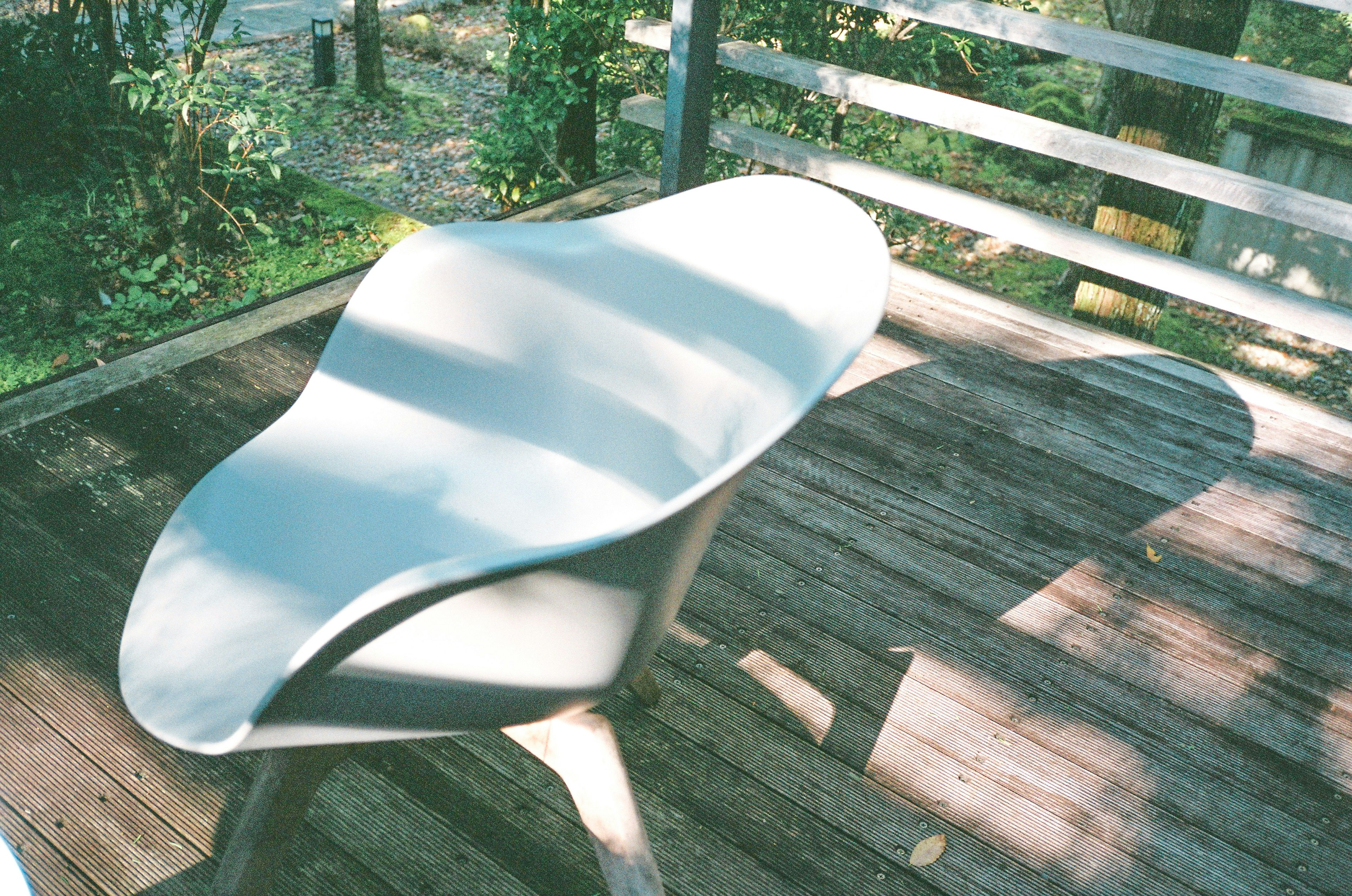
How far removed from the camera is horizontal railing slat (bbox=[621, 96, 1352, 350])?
235cm

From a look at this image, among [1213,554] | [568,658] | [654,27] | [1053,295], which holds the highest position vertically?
[654,27]

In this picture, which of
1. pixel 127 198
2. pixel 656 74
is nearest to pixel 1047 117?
pixel 656 74

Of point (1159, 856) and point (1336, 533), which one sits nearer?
point (1159, 856)

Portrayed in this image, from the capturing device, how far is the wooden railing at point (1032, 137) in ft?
7.33

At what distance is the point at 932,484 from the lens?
215 cm

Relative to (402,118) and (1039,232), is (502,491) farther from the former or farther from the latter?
(402,118)

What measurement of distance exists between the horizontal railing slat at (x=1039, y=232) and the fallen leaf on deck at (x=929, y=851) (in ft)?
5.16

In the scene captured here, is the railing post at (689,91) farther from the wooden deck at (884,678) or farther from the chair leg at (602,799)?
the chair leg at (602,799)

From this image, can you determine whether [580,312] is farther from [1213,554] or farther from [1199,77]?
[1199,77]

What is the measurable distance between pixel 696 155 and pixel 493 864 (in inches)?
87.7

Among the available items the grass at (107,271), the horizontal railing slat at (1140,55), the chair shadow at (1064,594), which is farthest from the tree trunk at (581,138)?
the chair shadow at (1064,594)

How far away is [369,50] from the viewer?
21.4 ft

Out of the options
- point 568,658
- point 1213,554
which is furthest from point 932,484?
point 568,658

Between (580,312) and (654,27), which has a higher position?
(654,27)
